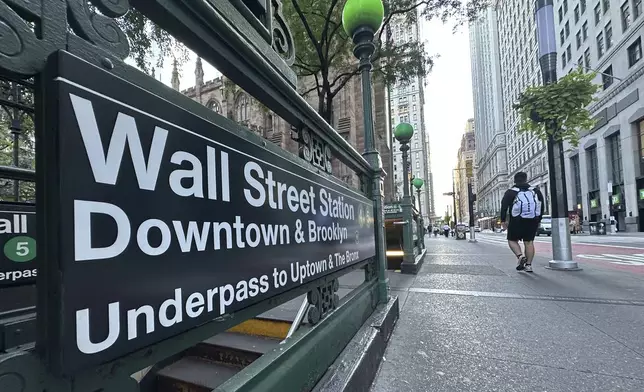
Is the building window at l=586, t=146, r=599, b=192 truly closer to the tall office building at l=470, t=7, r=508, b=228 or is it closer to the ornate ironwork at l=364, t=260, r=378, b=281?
the tall office building at l=470, t=7, r=508, b=228

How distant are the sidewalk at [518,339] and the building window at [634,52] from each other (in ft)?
113

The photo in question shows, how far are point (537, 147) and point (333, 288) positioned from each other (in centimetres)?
6240

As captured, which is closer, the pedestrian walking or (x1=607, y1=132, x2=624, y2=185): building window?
the pedestrian walking

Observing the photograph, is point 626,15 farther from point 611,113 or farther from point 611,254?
point 611,254

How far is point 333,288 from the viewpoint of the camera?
6.88 feet

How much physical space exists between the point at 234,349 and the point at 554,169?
7169mm

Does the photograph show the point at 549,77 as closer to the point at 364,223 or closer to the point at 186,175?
the point at 364,223

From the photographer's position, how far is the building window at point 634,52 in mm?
27689

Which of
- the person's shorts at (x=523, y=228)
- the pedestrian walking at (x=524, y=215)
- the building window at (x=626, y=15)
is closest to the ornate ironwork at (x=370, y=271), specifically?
the pedestrian walking at (x=524, y=215)

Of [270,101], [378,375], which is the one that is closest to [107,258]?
[270,101]

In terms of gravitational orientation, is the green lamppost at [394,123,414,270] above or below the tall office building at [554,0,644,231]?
below

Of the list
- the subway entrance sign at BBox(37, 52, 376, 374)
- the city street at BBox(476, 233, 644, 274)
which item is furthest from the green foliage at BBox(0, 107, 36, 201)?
the city street at BBox(476, 233, 644, 274)

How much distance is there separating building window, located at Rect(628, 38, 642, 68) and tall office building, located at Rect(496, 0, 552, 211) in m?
16.2

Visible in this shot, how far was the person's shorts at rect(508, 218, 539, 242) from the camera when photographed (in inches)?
243
